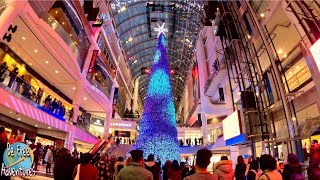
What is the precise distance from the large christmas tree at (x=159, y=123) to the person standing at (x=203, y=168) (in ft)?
24.6

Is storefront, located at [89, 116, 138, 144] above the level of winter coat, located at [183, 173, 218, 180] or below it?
above

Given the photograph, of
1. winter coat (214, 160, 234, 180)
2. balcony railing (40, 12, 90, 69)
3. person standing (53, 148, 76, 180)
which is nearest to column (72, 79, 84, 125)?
balcony railing (40, 12, 90, 69)

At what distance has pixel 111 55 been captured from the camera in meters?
27.7

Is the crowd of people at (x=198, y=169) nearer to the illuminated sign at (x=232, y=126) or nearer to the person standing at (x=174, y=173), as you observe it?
the person standing at (x=174, y=173)

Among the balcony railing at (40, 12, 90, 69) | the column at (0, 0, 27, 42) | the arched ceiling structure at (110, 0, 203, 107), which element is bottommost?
the column at (0, 0, 27, 42)

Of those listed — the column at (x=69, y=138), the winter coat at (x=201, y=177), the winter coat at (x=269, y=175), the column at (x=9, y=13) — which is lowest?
the winter coat at (x=269, y=175)

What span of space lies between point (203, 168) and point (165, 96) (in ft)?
27.2

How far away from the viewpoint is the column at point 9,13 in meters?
7.91

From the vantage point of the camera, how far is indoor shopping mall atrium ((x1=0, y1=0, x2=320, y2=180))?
372 centimetres

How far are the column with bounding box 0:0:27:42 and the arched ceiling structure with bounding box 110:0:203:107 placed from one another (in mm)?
17292

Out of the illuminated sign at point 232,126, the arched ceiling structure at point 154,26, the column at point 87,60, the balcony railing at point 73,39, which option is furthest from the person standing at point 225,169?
the arched ceiling structure at point 154,26

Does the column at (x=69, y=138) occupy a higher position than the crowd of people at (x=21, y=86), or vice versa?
the crowd of people at (x=21, y=86)

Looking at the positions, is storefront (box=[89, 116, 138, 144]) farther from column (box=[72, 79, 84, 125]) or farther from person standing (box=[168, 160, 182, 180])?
person standing (box=[168, 160, 182, 180])

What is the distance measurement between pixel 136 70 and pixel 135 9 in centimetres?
1787
